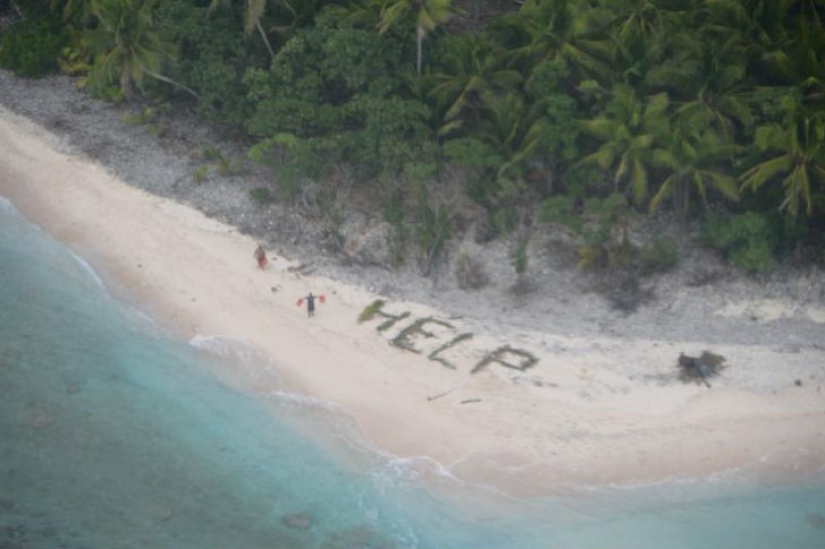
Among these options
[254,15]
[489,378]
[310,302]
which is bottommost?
[489,378]

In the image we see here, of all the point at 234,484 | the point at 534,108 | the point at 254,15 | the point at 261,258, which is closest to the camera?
the point at 234,484

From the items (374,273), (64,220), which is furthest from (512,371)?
(64,220)

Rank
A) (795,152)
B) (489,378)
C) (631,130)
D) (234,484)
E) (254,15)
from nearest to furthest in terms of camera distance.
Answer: (234,484) → (489,378) → (795,152) → (631,130) → (254,15)

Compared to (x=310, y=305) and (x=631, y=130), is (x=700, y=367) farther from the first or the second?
(x=310, y=305)

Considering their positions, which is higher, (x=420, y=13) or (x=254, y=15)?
(x=420, y=13)

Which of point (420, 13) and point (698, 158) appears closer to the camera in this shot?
point (698, 158)

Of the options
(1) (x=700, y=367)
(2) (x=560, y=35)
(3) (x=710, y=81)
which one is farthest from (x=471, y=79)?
(1) (x=700, y=367)
